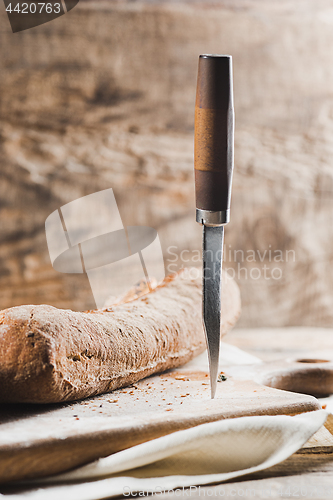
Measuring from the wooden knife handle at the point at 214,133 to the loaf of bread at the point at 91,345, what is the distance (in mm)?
255

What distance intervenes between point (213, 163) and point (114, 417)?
0.39 m

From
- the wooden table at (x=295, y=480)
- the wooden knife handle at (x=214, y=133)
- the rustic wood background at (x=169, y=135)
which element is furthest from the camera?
the rustic wood background at (x=169, y=135)

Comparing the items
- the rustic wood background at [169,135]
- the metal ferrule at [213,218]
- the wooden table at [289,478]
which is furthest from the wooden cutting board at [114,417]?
the rustic wood background at [169,135]

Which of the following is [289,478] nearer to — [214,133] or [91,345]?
[91,345]

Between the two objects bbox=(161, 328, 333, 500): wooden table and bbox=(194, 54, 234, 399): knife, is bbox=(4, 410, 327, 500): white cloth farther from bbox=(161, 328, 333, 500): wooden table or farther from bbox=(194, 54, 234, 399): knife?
bbox=(194, 54, 234, 399): knife

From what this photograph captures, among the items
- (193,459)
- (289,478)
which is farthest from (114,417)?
(289,478)

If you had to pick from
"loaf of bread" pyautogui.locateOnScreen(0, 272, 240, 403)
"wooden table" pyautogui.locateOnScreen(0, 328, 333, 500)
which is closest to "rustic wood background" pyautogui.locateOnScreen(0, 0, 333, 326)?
"loaf of bread" pyautogui.locateOnScreen(0, 272, 240, 403)

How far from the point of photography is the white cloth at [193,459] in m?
0.63

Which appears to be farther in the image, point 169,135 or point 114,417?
point 169,135

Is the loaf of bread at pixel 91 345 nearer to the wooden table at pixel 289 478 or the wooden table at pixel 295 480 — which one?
the wooden table at pixel 289 478

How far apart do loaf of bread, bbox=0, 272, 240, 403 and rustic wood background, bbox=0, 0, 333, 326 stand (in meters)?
0.76

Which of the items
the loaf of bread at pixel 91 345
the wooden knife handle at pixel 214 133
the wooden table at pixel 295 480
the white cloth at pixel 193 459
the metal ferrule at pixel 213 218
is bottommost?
the wooden table at pixel 295 480

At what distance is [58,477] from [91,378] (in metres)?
0.17

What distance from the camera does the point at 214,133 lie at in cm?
76
